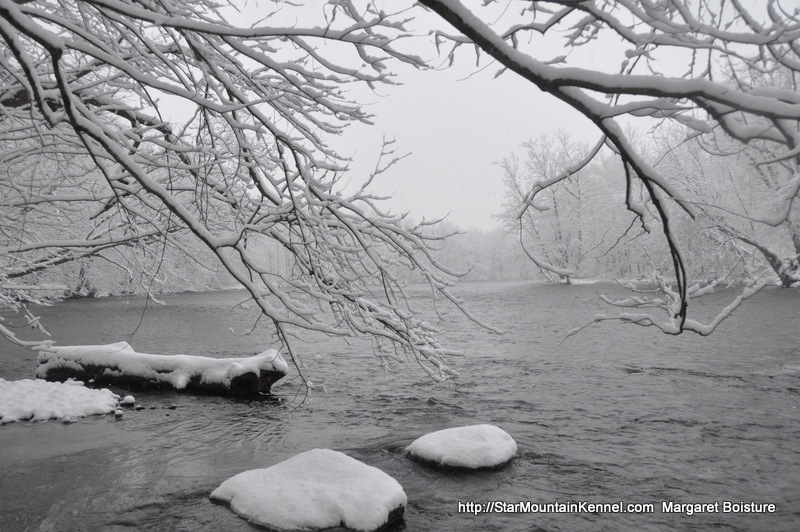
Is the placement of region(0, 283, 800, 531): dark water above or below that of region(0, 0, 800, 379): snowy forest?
below

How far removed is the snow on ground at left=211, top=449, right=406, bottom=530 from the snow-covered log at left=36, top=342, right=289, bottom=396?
4430 millimetres

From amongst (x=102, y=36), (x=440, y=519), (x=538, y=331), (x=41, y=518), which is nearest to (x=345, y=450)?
(x=440, y=519)

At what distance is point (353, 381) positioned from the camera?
10.8m

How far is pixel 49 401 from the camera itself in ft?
29.2

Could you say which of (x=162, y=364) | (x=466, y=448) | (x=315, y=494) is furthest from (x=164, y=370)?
(x=466, y=448)

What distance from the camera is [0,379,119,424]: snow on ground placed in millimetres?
8430

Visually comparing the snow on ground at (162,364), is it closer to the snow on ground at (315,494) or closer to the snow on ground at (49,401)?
the snow on ground at (49,401)

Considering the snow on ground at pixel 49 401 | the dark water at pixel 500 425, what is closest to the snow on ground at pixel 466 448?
the dark water at pixel 500 425

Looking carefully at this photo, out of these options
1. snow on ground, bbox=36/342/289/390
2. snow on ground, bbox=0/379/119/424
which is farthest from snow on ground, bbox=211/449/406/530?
snow on ground, bbox=0/379/119/424

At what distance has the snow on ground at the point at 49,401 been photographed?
8.43 m

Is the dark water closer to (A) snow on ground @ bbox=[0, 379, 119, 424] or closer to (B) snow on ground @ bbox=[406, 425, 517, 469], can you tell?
(B) snow on ground @ bbox=[406, 425, 517, 469]

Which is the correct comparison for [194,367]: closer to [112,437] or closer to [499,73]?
[112,437]

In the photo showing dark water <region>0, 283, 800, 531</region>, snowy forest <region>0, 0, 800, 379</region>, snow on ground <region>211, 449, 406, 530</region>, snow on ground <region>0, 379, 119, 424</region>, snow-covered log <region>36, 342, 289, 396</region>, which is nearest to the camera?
snowy forest <region>0, 0, 800, 379</region>

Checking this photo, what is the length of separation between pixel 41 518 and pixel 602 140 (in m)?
5.70
